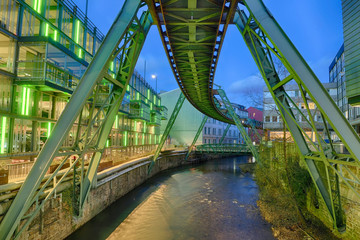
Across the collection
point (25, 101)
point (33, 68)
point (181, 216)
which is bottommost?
point (181, 216)

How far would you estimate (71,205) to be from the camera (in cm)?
939

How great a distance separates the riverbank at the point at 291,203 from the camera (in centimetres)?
975

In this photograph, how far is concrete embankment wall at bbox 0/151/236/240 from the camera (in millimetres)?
7711

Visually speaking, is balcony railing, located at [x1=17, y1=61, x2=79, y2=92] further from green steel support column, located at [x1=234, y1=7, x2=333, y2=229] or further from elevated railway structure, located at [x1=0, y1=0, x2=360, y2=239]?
green steel support column, located at [x1=234, y1=7, x2=333, y2=229]

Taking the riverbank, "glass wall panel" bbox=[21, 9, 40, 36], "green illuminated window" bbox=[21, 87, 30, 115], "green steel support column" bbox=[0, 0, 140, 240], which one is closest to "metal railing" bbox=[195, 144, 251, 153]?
the riverbank

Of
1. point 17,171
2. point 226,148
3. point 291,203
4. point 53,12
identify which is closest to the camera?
point 17,171

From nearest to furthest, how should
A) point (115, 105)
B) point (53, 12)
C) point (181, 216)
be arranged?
point (115, 105) → point (181, 216) → point (53, 12)

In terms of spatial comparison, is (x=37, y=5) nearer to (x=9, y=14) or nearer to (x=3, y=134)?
(x=9, y=14)

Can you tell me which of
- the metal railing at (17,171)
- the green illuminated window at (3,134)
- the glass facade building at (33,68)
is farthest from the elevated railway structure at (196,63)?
the green illuminated window at (3,134)

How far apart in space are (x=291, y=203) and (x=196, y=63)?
8933mm

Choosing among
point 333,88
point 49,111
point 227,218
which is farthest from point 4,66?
point 333,88

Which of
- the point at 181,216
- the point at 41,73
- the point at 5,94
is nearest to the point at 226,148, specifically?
the point at 181,216

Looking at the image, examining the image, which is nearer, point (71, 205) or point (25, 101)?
point (71, 205)

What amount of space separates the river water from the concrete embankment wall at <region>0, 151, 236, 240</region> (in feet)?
1.60
